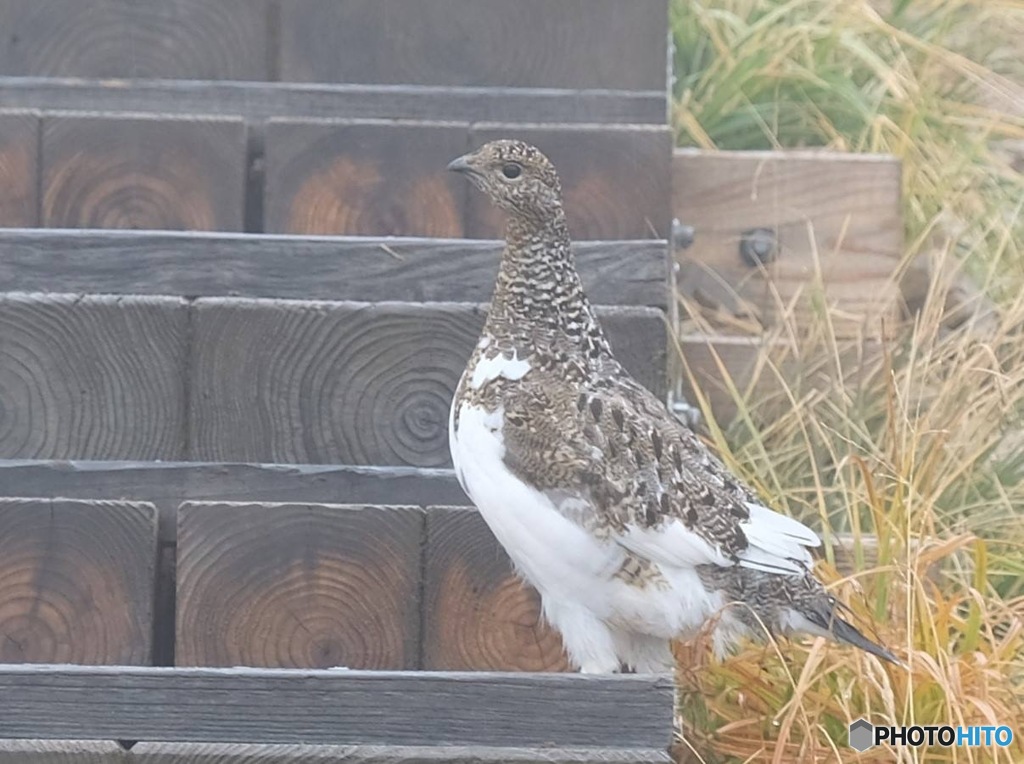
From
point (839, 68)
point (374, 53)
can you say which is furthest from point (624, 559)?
point (839, 68)

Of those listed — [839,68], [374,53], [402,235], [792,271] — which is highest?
[839,68]

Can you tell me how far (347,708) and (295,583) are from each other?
1.71 ft

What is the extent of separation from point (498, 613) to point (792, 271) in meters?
2.11

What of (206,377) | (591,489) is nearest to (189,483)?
(206,377)

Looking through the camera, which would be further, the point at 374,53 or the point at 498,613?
the point at 374,53

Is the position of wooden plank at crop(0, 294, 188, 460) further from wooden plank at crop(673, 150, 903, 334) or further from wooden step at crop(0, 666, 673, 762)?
wooden plank at crop(673, 150, 903, 334)

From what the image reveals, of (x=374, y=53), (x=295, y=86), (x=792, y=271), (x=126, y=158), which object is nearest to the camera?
(x=126, y=158)

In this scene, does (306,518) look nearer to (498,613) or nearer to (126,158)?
(498,613)

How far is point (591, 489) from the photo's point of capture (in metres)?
2.85

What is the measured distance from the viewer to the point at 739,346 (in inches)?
178

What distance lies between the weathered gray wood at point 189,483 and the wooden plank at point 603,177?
1.05 m

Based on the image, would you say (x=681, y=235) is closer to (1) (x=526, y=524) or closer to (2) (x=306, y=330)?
(2) (x=306, y=330)

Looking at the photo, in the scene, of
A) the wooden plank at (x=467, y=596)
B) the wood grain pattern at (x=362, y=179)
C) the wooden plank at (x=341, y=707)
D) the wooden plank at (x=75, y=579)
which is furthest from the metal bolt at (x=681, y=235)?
the wooden plank at (x=341, y=707)

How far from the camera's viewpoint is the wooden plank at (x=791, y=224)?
4805 mm
